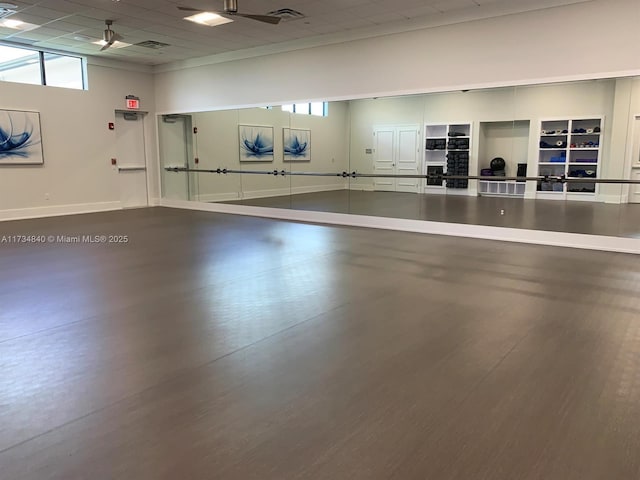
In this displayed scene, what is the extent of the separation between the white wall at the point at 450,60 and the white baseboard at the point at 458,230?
2.18 meters

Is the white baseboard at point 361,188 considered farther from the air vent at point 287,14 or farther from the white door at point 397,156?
the air vent at point 287,14

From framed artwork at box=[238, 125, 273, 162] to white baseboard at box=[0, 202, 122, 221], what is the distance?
3.38 meters

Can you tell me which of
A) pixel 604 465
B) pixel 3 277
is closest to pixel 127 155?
pixel 3 277

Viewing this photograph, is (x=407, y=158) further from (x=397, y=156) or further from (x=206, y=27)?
(x=206, y=27)

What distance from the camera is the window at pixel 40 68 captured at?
9.60 m

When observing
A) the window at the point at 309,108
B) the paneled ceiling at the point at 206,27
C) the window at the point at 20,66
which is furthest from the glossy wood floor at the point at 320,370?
the window at the point at 20,66

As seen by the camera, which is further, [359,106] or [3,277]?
[359,106]

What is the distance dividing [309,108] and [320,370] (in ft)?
25.0

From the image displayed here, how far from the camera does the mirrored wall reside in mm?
6941

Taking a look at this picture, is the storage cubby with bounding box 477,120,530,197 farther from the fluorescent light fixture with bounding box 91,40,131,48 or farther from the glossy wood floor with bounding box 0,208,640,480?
the fluorescent light fixture with bounding box 91,40,131,48

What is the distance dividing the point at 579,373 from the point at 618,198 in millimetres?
4854

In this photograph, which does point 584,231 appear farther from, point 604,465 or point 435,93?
point 604,465

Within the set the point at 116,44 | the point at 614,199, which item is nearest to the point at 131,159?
the point at 116,44

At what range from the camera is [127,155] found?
11898mm
